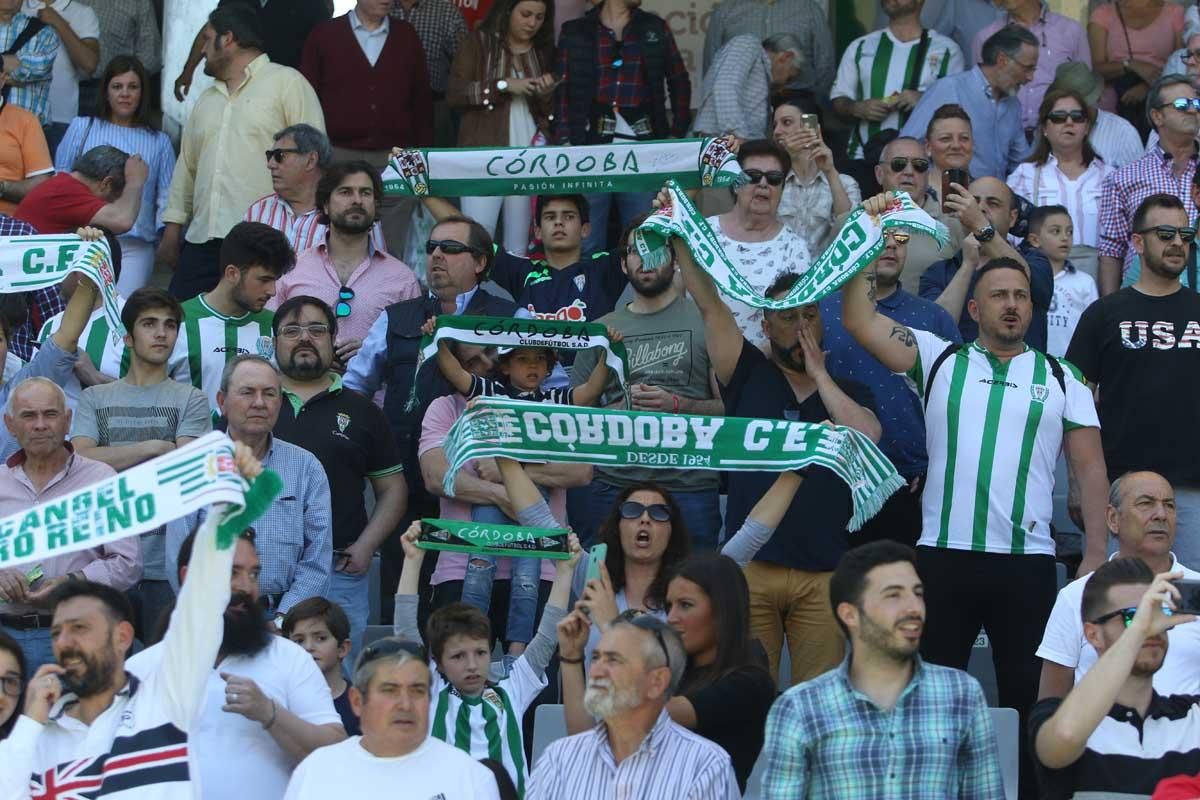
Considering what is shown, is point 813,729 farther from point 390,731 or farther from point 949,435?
point 949,435

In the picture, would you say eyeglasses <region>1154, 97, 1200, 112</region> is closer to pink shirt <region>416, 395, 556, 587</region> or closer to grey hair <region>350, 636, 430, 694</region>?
pink shirt <region>416, 395, 556, 587</region>

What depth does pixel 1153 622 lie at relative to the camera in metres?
6.59

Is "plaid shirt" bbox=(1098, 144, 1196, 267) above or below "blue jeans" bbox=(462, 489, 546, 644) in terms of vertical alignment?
above

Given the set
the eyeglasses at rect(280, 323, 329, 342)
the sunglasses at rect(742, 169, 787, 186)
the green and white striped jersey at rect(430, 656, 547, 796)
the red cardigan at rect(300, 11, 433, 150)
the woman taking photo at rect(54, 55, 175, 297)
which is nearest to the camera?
the green and white striped jersey at rect(430, 656, 547, 796)

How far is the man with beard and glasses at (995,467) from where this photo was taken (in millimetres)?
8500

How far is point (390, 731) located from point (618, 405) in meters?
3.07

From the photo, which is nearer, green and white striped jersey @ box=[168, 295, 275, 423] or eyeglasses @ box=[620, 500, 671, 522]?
eyeglasses @ box=[620, 500, 671, 522]

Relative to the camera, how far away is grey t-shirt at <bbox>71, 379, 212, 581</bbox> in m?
9.21

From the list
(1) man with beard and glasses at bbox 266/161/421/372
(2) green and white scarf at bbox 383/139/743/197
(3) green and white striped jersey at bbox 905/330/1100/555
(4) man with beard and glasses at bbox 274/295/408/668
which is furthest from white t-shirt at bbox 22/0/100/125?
(3) green and white striped jersey at bbox 905/330/1100/555

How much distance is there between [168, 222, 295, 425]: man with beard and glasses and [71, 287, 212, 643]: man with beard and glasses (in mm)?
535

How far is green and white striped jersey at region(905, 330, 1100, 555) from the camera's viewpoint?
28.2 feet

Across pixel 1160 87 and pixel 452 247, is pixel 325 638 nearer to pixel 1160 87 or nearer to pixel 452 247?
pixel 452 247

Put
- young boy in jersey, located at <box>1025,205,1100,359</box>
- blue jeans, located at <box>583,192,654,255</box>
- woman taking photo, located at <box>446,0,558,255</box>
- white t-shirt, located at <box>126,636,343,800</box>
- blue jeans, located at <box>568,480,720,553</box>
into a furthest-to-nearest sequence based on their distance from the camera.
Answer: woman taking photo, located at <box>446,0,558,255</box>
blue jeans, located at <box>583,192,654,255</box>
young boy in jersey, located at <box>1025,205,1100,359</box>
blue jeans, located at <box>568,480,720,553</box>
white t-shirt, located at <box>126,636,343,800</box>

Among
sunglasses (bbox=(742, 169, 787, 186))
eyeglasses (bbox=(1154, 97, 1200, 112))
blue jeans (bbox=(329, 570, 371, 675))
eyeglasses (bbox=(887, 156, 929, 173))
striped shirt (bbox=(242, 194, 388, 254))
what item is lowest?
blue jeans (bbox=(329, 570, 371, 675))
